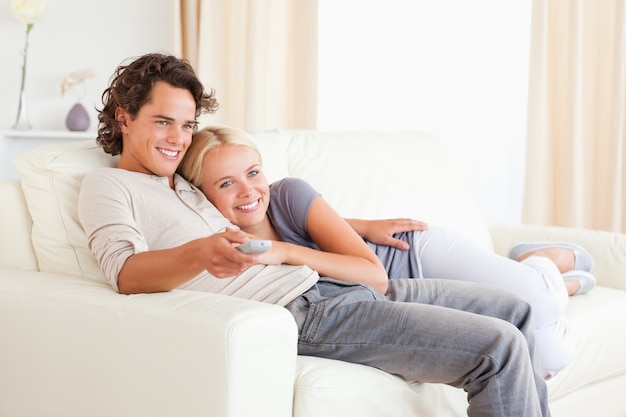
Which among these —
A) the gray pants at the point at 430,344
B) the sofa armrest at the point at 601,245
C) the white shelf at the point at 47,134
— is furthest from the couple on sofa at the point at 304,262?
the white shelf at the point at 47,134

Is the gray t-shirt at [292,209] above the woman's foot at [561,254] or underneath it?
above

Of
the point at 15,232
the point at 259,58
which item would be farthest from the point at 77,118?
the point at 15,232

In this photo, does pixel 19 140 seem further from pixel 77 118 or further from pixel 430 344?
pixel 430 344

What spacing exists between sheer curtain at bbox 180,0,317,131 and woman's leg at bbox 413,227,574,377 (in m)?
Answer: 2.06

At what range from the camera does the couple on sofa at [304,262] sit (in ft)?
5.09

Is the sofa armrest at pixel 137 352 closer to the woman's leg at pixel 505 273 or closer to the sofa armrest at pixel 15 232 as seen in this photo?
the sofa armrest at pixel 15 232

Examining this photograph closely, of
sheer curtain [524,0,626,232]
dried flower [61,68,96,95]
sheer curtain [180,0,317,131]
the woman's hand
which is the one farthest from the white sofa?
dried flower [61,68,96,95]

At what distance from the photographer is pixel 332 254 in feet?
6.03

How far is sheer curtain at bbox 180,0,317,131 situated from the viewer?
4.21 m

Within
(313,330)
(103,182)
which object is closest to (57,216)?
(103,182)

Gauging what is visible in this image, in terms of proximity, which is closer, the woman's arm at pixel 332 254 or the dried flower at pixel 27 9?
the woman's arm at pixel 332 254

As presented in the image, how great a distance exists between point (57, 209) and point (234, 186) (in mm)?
376

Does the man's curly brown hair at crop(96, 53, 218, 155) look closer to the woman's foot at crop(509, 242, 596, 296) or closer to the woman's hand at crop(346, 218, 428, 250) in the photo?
the woman's hand at crop(346, 218, 428, 250)

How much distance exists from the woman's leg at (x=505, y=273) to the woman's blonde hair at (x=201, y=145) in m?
0.53
